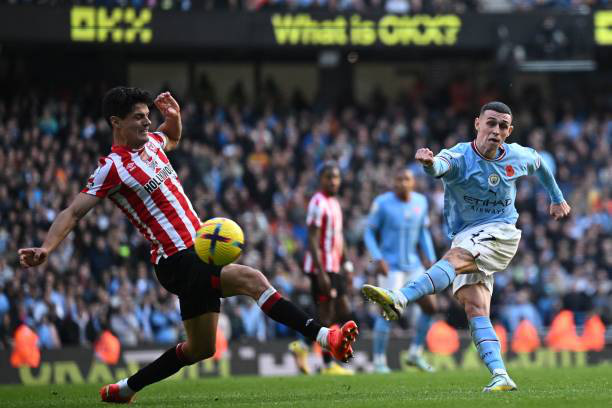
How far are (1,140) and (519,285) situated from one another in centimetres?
1036

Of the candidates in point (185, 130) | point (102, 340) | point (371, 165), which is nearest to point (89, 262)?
point (102, 340)

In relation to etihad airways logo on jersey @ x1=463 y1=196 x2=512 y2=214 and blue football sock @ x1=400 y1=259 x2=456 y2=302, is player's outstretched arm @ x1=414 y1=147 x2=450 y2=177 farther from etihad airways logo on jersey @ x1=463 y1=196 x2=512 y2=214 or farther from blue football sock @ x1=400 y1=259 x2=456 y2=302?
blue football sock @ x1=400 y1=259 x2=456 y2=302

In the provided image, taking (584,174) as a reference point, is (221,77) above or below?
above

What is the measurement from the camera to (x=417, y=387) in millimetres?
10219

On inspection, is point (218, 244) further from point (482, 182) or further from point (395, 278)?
point (395, 278)

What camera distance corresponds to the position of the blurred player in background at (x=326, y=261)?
14.0 m

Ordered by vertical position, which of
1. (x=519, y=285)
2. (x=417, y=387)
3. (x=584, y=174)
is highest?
(x=584, y=174)

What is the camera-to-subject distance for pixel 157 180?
343 inches

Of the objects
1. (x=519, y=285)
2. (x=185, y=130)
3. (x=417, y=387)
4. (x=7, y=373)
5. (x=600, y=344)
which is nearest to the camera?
(x=417, y=387)

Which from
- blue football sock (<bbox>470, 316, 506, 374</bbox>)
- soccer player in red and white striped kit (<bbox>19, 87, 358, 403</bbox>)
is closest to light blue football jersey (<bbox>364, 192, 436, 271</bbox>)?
blue football sock (<bbox>470, 316, 506, 374</bbox>)

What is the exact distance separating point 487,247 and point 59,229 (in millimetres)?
3249

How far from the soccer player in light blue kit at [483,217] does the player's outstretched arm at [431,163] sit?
1 centimetres

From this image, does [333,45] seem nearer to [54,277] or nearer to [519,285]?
[519,285]

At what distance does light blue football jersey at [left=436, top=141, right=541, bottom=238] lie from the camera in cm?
909
